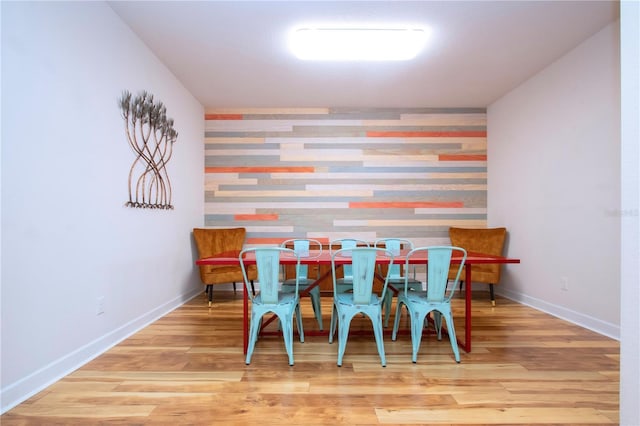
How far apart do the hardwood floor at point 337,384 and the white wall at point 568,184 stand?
580mm

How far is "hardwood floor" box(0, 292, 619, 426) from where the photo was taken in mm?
1716

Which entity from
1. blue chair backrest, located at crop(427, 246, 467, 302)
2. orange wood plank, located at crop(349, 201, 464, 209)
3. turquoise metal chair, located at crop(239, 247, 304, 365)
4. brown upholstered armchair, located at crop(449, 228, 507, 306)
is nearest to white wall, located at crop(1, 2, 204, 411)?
turquoise metal chair, located at crop(239, 247, 304, 365)

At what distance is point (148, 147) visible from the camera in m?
3.29

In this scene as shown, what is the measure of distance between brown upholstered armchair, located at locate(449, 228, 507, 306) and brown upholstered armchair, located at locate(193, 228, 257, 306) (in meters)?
2.75

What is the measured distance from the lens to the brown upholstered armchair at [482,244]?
4051 millimetres

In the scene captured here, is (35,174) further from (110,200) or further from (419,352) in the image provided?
(419,352)

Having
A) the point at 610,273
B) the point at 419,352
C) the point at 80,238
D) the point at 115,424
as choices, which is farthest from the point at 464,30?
the point at 115,424

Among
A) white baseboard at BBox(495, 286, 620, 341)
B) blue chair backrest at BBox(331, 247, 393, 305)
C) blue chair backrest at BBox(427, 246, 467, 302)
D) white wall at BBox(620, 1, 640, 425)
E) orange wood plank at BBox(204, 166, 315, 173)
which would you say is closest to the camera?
white wall at BBox(620, 1, 640, 425)

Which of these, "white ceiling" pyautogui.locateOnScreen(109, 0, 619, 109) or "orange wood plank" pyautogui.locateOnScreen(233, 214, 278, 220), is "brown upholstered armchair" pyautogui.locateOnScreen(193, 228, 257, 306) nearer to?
"orange wood plank" pyautogui.locateOnScreen(233, 214, 278, 220)

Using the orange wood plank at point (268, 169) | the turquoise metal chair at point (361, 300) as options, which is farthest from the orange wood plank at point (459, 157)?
the turquoise metal chair at point (361, 300)

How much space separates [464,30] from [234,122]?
324 centimetres

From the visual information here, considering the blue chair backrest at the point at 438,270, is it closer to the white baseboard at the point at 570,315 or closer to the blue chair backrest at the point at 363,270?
the blue chair backrest at the point at 363,270

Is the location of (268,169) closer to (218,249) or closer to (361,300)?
(218,249)

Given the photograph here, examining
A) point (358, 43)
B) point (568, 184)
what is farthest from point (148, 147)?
point (568, 184)
